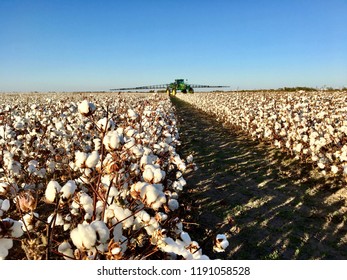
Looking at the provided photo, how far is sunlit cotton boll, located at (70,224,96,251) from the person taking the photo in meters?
1.75

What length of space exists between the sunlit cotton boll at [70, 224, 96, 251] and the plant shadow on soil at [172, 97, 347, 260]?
1.20 metres

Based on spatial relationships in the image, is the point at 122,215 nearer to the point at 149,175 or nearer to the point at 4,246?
the point at 149,175

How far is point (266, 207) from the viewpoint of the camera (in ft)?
21.2

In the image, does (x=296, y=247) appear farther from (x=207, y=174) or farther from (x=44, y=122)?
(x=44, y=122)

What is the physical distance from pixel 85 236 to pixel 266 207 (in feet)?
17.5

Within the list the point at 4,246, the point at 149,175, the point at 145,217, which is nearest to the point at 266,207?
the point at 145,217

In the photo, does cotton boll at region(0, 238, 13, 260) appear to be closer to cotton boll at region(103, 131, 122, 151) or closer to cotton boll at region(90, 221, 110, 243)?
cotton boll at region(90, 221, 110, 243)

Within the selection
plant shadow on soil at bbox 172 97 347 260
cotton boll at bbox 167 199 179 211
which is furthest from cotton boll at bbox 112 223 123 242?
plant shadow on soil at bbox 172 97 347 260

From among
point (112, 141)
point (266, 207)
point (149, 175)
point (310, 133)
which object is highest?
point (112, 141)

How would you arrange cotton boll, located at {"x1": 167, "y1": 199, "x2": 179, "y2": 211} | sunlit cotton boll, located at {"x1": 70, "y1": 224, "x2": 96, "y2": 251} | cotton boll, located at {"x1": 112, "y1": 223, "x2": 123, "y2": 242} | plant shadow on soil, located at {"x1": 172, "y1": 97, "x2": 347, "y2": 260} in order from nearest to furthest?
sunlit cotton boll, located at {"x1": 70, "y1": 224, "x2": 96, "y2": 251}
cotton boll, located at {"x1": 112, "y1": 223, "x2": 123, "y2": 242}
cotton boll, located at {"x1": 167, "y1": 199, "x2": 179, "y2": 211}
plant shadow on soil, located at {"x1": 172, "y1": 97, "x2": 347, "y2": 260}

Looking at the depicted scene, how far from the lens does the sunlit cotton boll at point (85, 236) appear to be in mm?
1755

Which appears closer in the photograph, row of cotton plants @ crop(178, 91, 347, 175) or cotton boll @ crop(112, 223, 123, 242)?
cotton boll @ crop(112, 223, 123, 242)

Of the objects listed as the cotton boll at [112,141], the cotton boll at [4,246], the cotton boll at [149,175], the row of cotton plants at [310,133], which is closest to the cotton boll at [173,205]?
the cotton boll at [149,175]
